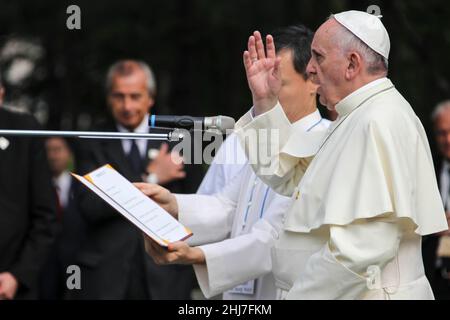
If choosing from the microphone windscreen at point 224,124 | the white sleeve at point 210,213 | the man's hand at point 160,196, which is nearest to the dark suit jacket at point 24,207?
the white sleeve at point 210,213

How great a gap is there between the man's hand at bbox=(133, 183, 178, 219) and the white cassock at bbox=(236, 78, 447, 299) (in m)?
0.72

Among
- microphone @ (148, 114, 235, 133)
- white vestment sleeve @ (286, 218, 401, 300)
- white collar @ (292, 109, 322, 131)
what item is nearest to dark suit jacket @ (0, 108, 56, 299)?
white collar @ (292, 109, 322, 131)

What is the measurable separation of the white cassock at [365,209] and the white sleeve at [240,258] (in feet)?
2.14

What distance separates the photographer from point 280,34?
5297mm

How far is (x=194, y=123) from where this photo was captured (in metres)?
3.99

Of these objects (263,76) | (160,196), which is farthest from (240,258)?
(263,76)

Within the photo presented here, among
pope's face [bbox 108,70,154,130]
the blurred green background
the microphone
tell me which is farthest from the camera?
the blurred green background

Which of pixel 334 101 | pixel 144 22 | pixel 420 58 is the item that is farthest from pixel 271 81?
pixel 144 22

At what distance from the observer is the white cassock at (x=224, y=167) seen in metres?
5.82

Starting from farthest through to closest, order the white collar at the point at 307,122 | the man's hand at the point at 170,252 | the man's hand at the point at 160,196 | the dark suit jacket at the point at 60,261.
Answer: the dark suit jacket at the point at 60,261 → the white collar at the point at 307,122 → the man's hand at the point at 160,196 → the man's hand at the point at 170,252

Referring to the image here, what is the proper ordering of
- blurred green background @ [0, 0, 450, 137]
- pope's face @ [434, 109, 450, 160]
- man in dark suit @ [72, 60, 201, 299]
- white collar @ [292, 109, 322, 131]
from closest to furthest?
white collar @ [292, 109, 322, 131], man in dark suit @ [72, 60, 201, 299], pope's face @ [434, 109, 450, 160], blurred green background @ [0, 0, 450, 137]

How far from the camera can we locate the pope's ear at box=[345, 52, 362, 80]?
4.01 metres

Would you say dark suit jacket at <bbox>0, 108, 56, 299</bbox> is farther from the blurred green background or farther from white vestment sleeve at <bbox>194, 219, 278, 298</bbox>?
the blurred green background

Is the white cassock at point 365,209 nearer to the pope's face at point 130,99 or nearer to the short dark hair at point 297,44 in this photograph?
the short dark hair at point 297,44
